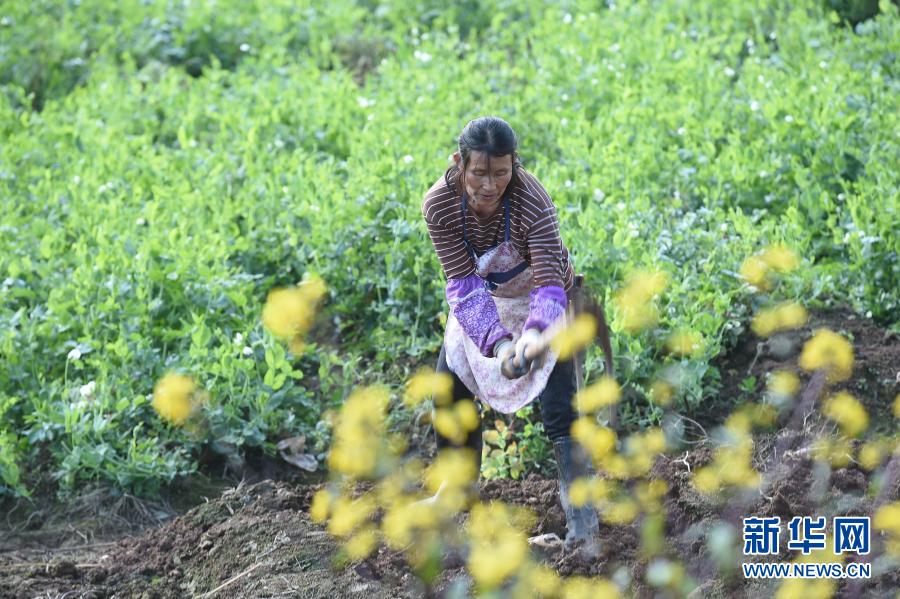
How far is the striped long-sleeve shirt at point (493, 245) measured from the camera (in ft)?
11.0

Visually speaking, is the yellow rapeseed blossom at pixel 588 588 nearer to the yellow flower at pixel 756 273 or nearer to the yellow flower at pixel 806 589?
the yellow flower at pixel 806 589

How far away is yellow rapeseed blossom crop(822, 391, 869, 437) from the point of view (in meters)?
4.13

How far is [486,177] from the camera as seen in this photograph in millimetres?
3275

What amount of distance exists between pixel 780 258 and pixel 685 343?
2.11 feet

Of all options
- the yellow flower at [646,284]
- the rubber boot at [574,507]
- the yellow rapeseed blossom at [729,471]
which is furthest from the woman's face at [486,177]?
the yellow flower at [646,284]

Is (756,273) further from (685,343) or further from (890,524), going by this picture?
(890,524)

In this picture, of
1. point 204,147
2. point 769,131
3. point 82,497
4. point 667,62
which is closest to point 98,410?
point 82,497

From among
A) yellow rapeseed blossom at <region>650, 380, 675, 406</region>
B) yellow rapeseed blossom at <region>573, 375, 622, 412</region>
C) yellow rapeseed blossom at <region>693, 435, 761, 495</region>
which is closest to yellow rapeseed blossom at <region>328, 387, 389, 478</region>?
yellow rapeseed blossom at <region>573, 375, 622, 412</region>

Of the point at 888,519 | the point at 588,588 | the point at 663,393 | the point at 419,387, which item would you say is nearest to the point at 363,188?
the point at 419,387

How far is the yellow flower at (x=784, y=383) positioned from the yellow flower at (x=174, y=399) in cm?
208

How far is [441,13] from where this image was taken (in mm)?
8234

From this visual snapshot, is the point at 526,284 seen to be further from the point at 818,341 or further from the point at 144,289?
the point at 144,289

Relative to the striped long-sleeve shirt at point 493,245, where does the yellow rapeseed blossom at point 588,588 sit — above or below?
below

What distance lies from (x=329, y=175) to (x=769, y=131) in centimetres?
211
